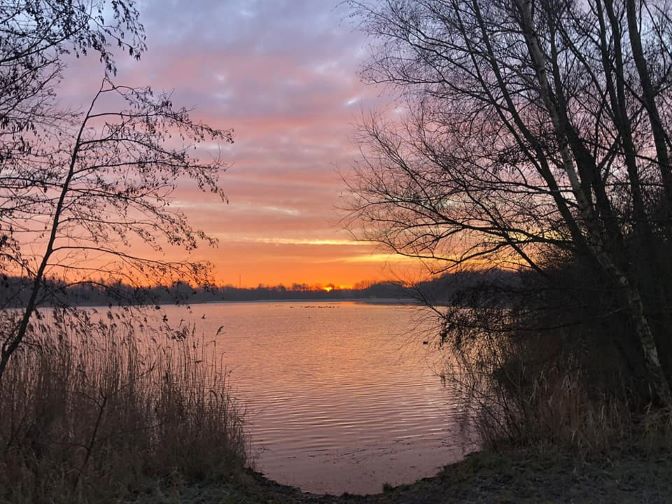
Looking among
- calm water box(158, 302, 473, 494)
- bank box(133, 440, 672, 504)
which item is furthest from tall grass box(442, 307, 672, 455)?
calm water box(158, 302, 473, 494)

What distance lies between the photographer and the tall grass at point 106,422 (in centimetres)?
664

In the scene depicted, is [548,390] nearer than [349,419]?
Yes

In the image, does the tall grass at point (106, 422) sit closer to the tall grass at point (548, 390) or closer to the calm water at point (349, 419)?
the calm water at point (349, 419)

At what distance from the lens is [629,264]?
9367 mm

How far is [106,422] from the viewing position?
8523 mm

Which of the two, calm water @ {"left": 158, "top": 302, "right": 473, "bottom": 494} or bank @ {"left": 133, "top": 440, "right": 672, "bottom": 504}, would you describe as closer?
bank @ {"left": 133, "top": 440, "right": 672, "bottom": 504}

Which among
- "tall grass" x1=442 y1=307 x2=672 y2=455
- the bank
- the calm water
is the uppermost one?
"tall grass" x1=442 y1=307 x2=672 y2=455

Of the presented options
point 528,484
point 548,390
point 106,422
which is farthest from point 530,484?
point 106,422

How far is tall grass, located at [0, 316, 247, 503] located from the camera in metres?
6.64

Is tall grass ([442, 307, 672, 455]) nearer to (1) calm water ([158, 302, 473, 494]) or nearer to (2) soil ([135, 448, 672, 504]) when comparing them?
(2) soil ([135, 448, 672, 504])

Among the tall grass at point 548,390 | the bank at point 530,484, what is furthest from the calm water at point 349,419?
the bank at point 530,484

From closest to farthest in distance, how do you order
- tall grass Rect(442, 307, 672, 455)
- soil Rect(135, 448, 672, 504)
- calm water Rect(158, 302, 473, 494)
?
soil Rect(135, 448, 672, 504)
tall grass Rect(442, 307, 672, 455)
calm water Rect(158, 302, 473, 494)

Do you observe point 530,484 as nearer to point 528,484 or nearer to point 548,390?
point 528,484

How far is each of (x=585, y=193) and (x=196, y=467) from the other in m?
7.00
